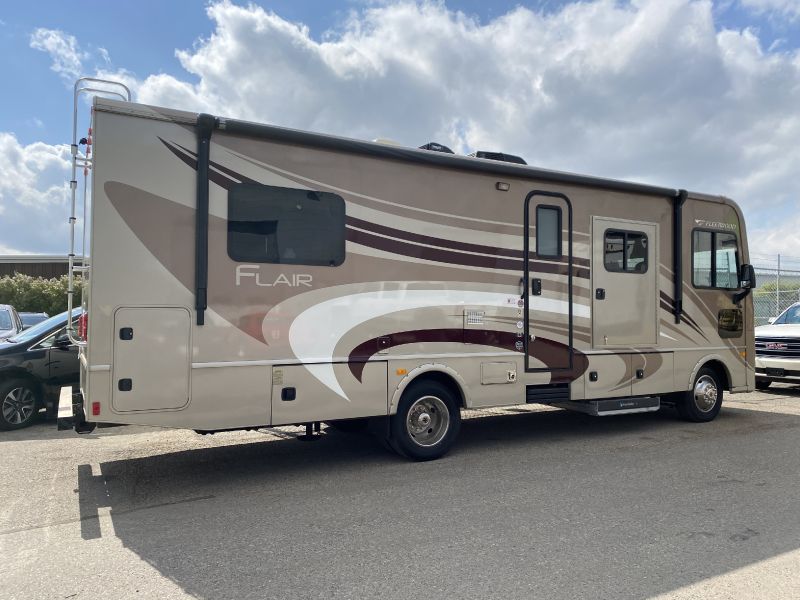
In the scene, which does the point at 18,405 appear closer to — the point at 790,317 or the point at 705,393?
the point at 705,393

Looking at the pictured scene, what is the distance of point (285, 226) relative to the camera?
5883 millimetres

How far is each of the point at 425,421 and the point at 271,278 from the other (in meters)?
2.28

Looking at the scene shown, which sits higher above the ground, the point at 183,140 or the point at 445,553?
the point at 183,140

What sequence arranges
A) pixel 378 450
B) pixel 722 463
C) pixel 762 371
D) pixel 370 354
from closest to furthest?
pixel 370 354 → pixel 722 463 → pixel 378 450 → pixel 762 371

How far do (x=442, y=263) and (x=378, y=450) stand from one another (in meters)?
2.30

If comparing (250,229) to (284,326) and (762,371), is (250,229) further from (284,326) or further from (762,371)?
(762,371)

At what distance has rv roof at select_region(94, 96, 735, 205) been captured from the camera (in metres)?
5.36

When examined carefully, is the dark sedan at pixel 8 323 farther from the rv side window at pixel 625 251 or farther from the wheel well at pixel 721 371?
the wheel well at pixel 721 371

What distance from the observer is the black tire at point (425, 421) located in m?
6.46

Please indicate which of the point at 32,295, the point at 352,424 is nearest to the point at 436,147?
the point at 352,424

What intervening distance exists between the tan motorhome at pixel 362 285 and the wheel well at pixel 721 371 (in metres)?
0.47

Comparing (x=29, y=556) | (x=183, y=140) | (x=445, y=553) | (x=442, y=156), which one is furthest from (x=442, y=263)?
(x=29, y=556)

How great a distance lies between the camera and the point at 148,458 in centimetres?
686

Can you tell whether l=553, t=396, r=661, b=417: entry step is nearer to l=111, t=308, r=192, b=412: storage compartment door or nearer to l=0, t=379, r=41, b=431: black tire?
l=111, t=308, r=192, b=412: storage compartment door
